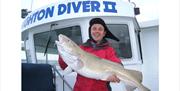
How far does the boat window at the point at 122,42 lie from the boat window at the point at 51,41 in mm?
507

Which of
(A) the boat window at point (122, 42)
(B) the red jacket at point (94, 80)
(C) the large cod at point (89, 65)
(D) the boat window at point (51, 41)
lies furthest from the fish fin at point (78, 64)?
(A) the boat window at point (122, 42)

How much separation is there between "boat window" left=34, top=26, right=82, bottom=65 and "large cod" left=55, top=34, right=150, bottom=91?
5.63 ft

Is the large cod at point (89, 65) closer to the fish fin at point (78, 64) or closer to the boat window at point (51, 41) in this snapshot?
the fish fin at point (78, 64)

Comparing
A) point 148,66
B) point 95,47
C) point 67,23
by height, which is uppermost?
point 67,23

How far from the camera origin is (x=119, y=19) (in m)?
4.87

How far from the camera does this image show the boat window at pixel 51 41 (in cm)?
485

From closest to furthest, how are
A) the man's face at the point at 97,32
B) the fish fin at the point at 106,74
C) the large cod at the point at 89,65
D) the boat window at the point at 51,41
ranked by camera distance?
the large cod at the point at 89,65, the fish fin at the point at 106,74, the man's face at the point at 97,32, the boat window at the point at 51,41

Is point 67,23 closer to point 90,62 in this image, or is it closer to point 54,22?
point 54,22

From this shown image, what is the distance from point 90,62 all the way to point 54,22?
204cm

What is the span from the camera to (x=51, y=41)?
5137mm
